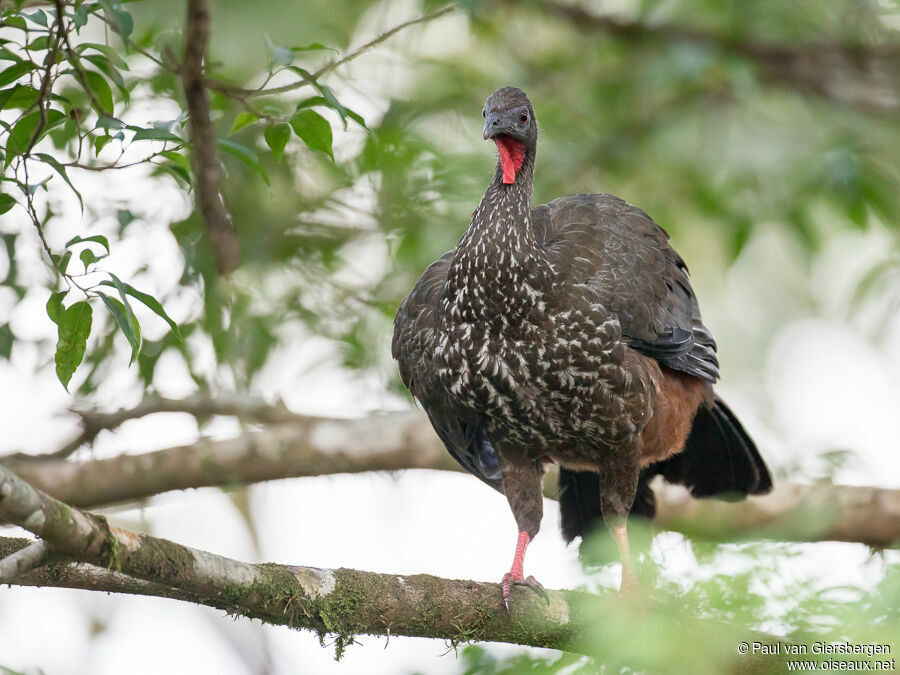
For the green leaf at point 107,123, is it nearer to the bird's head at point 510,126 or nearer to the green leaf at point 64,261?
the green leaf at point 64,261

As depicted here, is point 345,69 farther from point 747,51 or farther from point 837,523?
point 837,523

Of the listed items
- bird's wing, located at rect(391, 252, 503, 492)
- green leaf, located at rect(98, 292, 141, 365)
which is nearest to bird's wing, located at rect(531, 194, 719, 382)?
bird's wing, located at rect(391, 252, 503, 492)

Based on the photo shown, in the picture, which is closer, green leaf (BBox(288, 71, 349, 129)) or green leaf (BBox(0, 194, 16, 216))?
green leaf (BBox(0, 194, 16, 216))

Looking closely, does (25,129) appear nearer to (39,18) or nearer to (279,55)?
(39,18)

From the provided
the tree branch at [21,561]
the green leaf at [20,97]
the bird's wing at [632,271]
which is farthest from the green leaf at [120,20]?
the bird's wing at [632,271]

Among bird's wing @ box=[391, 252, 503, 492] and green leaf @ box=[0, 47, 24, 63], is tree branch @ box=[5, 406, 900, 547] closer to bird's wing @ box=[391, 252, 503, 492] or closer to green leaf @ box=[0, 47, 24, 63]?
bird's wing @ box=[391, 252, 503, 492]

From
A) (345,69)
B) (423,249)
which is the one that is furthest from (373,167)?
(345,69)

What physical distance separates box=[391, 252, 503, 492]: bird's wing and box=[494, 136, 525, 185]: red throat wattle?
1.50 ft

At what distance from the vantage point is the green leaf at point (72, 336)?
2.18 metres

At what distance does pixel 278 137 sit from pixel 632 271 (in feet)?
5.54

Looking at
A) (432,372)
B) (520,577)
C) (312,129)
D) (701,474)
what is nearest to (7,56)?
(312,129)

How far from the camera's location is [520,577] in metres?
3.52

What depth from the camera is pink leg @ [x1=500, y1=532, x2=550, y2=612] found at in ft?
10.9

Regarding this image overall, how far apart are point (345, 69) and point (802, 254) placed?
2.47m
